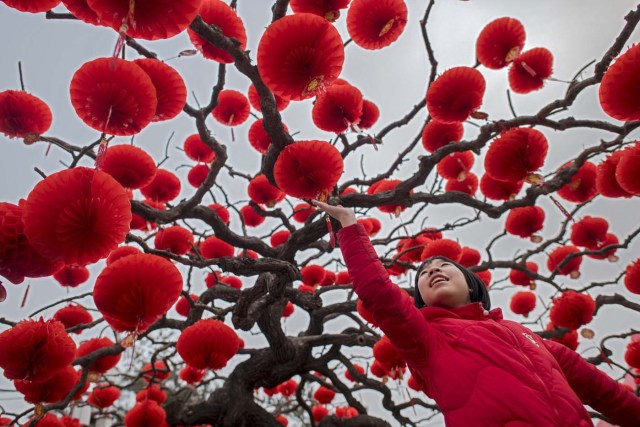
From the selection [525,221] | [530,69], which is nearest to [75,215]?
[530,69]

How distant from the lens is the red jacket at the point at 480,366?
1.12 metres

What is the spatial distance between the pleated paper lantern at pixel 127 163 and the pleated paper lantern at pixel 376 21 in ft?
5.09

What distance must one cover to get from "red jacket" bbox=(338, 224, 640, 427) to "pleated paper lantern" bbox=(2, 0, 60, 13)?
1.42 m

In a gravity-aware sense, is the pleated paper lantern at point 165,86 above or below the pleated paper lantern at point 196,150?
below

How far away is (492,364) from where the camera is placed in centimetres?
122

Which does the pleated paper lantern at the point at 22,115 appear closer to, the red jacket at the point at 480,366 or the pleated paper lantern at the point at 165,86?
the pleated paper lantern at the point at 165,86

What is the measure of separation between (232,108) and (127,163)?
120 centimetres

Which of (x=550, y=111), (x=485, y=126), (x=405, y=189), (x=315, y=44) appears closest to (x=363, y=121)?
(x=405, y=189)

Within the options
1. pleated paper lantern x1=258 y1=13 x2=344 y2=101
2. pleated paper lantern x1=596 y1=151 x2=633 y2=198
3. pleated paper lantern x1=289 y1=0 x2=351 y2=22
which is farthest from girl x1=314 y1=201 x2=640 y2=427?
pleated paper lantern x1=596 y1=151 x2=633 y2=198

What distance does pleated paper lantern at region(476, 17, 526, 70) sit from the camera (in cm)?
269

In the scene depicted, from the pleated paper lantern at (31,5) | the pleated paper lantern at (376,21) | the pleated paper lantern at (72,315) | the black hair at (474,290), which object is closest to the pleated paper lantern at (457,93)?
the pleated paper lantern at (376,21)

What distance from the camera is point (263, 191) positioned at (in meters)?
3.36

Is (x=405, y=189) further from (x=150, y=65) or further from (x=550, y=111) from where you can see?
(x=150, y=65)

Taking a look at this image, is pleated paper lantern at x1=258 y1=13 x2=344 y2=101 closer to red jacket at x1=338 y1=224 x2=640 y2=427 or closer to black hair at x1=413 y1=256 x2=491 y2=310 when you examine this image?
red jacket at x1=338 y1=224 x2=640 y2=427
